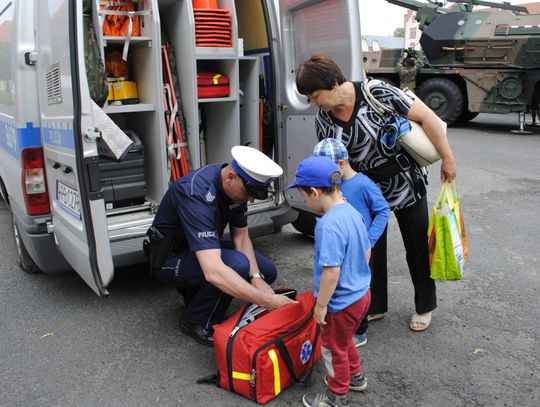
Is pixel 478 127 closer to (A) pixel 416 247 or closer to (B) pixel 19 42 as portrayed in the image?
(A) pixel 416 247

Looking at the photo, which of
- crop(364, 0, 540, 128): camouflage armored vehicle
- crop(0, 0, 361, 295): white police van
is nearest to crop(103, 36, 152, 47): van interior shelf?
crop(0, 0, 361, 295): white police van

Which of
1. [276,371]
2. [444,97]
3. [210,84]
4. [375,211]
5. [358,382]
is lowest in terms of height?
[358,382]

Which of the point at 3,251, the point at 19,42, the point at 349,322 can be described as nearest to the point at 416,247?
the point at 349,322

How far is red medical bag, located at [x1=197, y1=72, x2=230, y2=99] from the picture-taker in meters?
3.94

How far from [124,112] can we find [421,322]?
2443 mm

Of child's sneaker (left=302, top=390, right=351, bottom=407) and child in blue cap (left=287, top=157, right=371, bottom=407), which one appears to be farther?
child's sneaker (left=302, top=390, right=351, bottom=407)

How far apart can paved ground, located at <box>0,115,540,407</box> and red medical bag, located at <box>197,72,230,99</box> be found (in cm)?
142

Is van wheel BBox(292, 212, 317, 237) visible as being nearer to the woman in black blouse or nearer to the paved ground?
the paved ground

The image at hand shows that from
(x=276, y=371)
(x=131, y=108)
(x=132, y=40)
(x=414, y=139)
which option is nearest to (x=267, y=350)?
(x=276, y=371)

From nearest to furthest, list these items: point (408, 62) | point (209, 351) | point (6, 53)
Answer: point (209, 351) → point (6, 53) → point (408, 62)

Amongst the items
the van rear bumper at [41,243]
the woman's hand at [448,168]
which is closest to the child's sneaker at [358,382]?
the woman's hand at [448,168]

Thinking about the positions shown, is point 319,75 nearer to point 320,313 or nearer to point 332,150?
point 332,150

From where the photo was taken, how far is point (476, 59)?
1169 centimetres

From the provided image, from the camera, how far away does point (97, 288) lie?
2621 millimetres
